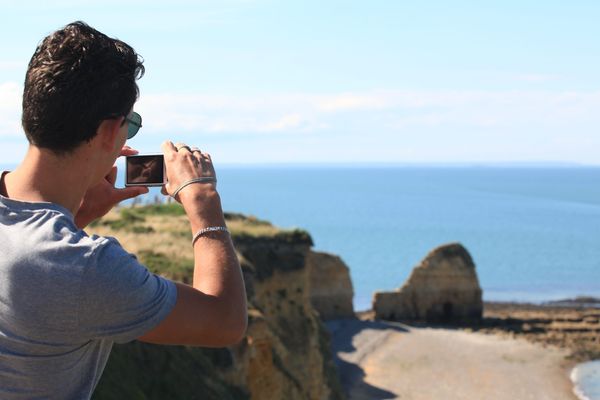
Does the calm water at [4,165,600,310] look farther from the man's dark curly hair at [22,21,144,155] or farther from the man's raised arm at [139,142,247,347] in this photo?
the man's dark curly hair at [22,21,144,155]

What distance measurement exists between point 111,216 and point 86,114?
26.0 m

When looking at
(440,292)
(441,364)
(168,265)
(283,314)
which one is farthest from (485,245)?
(168,265)

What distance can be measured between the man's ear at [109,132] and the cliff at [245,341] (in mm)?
8130

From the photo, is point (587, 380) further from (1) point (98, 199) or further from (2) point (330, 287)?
(1) point (98, 199)

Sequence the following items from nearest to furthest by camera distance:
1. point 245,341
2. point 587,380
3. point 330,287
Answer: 1. point 245,341
2. point 587,380
3. point 330,287

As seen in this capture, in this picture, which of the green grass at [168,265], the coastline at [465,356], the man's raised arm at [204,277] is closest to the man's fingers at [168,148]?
the man's raised arm at [204,277]

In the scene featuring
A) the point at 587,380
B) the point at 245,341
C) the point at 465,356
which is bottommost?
the point at 465,356

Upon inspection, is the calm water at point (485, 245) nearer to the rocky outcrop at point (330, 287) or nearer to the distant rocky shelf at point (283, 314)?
the distant rocky shelf at point (283, 314)

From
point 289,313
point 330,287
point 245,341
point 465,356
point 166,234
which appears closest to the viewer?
point 245,341

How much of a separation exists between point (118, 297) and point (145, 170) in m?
0.84

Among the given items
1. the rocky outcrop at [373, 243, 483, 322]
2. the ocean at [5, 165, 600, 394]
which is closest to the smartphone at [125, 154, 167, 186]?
the ocean at [5, 165, 600, 394]

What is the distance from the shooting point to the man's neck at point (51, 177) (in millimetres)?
2812

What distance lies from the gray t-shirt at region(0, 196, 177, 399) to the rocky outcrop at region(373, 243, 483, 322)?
53.9m

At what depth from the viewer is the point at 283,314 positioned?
27.8 m
